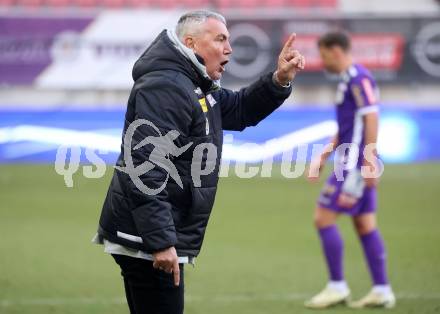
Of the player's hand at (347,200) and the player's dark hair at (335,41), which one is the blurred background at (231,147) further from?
the player's dark hair at (335,41)

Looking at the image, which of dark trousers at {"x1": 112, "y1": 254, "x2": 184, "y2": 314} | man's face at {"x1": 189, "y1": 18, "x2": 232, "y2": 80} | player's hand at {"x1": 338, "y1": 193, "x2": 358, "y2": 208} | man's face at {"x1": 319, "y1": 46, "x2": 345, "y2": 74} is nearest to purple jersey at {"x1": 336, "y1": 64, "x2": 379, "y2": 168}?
man's face at {"x1": 319, "y1": 46, "x2": 345, "y2": 74}

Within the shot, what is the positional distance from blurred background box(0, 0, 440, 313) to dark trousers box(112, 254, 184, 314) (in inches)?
98.7

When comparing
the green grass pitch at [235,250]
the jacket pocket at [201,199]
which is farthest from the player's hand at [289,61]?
the green grass pitch at [235,250]

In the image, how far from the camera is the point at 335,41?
7625 millimetres

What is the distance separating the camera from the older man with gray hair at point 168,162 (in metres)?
4.19

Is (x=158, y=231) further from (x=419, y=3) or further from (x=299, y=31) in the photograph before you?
(x=419, y=3)

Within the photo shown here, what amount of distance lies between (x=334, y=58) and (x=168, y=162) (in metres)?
3.66

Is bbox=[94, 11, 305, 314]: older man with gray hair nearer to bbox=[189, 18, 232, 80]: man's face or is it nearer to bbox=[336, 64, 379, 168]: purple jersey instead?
bbox=[189, 18, 232, 80]: man's face

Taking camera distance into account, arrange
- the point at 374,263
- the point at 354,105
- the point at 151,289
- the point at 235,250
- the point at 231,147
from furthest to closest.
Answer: the point at 231,147 < the point at 235,250 < the point at 354,105 < the point at 374,263 < the point at 151,289

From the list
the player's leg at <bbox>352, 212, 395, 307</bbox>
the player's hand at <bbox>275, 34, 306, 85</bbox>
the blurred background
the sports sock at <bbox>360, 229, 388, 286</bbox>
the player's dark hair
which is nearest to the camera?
the player's hand at <bbox>275, 34, 306, 85</bbox>

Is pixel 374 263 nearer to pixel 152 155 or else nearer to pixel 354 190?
pixel 354 190

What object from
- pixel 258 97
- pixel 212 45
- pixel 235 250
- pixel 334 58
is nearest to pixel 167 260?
pixel 212 45

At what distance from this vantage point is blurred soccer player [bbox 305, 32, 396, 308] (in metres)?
7.28

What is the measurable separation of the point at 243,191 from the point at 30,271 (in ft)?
18.7
